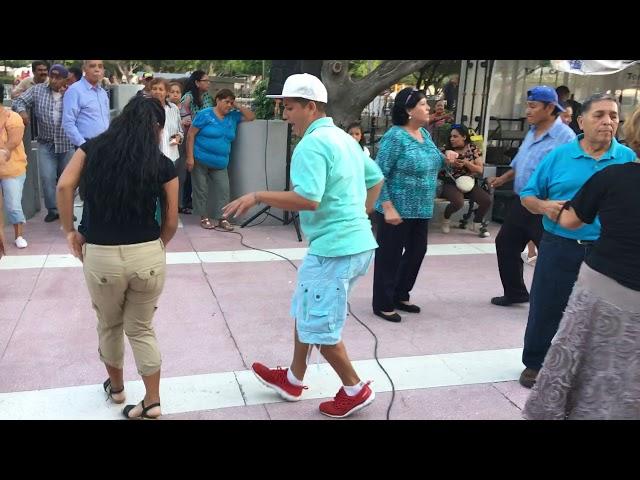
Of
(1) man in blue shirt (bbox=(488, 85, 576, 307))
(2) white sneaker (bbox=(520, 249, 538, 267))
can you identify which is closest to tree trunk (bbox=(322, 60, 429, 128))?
(2) white sneaker (bbox=(520, 249, 538, 267))

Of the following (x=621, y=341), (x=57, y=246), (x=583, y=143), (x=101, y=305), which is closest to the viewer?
(x=621, y=341)

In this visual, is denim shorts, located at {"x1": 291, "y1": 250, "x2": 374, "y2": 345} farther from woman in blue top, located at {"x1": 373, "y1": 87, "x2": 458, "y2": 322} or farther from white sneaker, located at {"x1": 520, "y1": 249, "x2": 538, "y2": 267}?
white sneaker, located at {"x1": 520, "y1": 249, "x2": 538, "y2": 267}

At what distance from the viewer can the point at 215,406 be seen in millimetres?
3289

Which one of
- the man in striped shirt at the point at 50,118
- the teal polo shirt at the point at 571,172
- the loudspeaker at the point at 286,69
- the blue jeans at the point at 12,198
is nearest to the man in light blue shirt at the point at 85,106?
the man in striped shirt at the point at 50,118

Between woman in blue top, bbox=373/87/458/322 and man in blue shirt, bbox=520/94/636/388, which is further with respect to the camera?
woman in blue top, bbox=373/87/458/322

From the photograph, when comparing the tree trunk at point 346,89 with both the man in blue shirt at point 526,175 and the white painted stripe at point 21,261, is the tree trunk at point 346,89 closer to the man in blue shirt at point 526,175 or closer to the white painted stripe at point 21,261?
the man in blue shirt at point 526,175

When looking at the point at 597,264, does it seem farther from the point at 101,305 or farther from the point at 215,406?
the point at 101,305

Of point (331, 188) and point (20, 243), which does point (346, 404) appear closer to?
point (331, 188)

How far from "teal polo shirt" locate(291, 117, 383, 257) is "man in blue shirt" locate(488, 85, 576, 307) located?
1836 mm

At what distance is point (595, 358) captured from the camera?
8.39ft

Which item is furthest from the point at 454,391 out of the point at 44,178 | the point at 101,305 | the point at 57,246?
the point at 44,178

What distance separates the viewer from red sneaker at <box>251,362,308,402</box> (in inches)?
132

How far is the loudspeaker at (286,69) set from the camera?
Result: 25.9 feet
